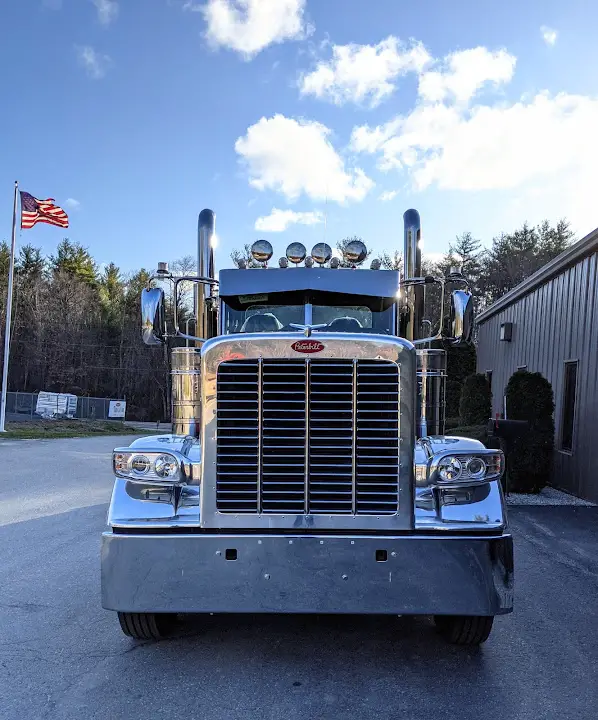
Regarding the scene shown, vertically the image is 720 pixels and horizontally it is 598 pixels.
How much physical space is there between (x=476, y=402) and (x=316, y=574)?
10911 millimetres

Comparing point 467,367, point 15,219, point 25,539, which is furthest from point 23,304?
point 25,539

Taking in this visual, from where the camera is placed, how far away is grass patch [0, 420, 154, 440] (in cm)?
2122

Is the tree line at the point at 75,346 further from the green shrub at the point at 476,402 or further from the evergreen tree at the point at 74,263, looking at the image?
the green shrub at the point at 476,402

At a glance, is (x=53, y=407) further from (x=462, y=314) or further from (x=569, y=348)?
(x=462, y=314)

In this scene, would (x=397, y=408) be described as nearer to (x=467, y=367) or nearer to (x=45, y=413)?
(x=467, y=367)

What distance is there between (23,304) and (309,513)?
2020 inches

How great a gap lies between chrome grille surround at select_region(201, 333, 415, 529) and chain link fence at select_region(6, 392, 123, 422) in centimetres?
2932

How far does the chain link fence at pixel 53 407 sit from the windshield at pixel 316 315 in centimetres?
2801

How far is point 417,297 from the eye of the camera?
4.96 metres

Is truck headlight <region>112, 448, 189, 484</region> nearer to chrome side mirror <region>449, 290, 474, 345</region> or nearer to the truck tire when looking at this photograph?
the truck tire

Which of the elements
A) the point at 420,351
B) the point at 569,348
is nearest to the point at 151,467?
the point at 420,351

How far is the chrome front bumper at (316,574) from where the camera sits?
3328 millimetres

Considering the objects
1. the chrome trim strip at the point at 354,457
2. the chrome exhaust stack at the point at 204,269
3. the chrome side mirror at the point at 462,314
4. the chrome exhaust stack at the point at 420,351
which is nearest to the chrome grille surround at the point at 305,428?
the chrome trim strip at the point at 354,457

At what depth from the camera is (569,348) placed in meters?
10.7
